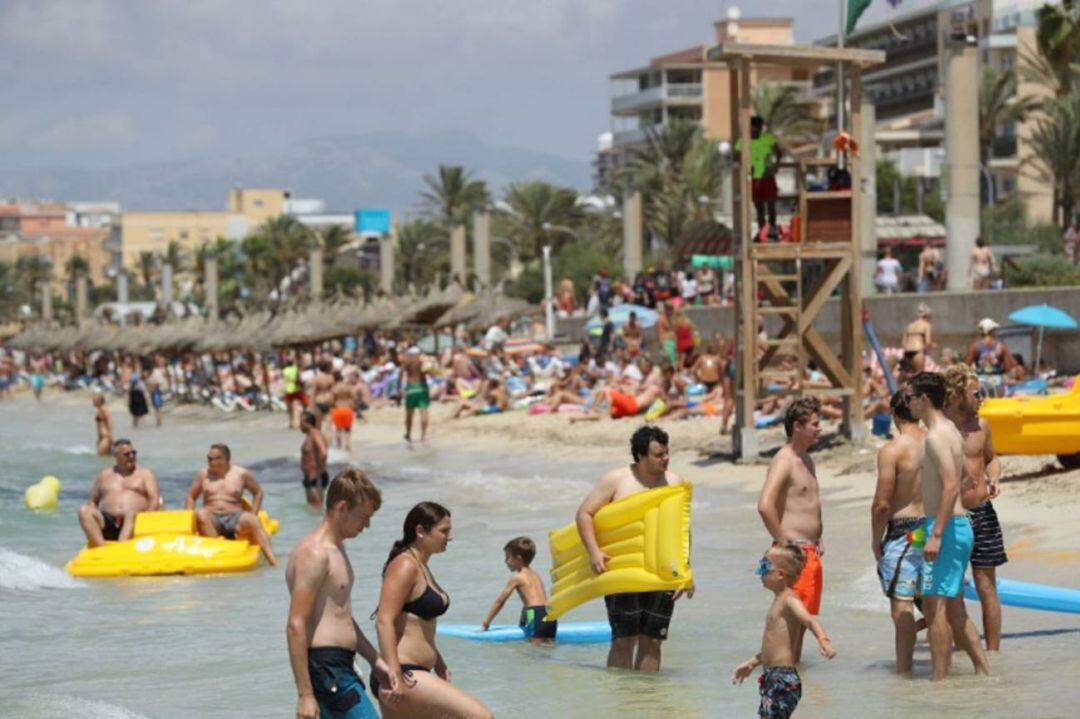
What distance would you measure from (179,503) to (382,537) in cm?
635

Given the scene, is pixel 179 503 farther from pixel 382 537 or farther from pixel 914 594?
pixel 914 594

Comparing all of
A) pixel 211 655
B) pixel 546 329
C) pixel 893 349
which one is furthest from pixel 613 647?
pixel 546 329

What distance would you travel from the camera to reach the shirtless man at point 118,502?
14891 mm

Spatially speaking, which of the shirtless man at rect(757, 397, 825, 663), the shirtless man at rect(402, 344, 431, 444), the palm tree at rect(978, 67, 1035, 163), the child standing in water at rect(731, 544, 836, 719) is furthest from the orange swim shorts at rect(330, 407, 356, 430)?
the palm tree at rect(978, 67, 1035, 163)

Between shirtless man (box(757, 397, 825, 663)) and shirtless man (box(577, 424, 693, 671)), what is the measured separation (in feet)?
1.61

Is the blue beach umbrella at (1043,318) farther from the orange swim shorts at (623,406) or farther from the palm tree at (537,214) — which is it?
the palm tree at (537,214)

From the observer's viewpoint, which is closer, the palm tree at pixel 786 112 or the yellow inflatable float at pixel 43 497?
the yellow inflatable float at pixel 43 497

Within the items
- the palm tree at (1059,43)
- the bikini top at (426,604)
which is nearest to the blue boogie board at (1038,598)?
the bikini top at (426,604)

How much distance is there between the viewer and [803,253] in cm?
1842

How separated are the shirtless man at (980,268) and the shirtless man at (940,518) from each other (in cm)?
1785

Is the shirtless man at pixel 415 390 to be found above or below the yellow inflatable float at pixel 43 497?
above

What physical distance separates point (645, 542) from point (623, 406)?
17570 millimetres

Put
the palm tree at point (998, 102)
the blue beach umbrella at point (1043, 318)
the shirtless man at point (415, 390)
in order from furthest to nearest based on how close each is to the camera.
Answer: the palm tree at point (998, 102) → the shirtless man at point (415, 390) → the blue beach umbrella at point (1043, 318)

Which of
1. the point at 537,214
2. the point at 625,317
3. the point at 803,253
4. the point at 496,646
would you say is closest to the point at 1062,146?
the point at 625,317
